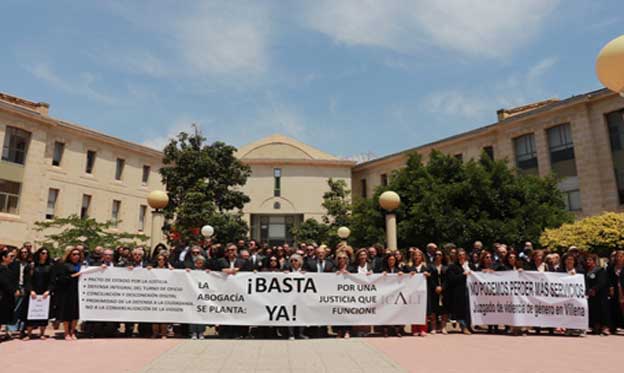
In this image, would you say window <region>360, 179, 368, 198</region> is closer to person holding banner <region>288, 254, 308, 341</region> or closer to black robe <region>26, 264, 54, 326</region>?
person holding banner <region>288, 254, 308, 341</region>

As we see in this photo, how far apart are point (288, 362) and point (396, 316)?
12.6 ft

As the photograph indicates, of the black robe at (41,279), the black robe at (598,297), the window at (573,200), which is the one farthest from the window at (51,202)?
the window at (573,200)

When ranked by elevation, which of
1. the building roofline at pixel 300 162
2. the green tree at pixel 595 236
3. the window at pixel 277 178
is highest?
the building roofline at pixel 300 162

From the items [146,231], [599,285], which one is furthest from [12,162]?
[599,285]

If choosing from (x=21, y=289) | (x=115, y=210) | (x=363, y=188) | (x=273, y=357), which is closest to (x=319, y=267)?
(x=273, y=357)

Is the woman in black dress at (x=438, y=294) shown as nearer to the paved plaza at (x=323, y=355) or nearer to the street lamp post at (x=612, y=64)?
the paved plaza at (x=323, y=355)

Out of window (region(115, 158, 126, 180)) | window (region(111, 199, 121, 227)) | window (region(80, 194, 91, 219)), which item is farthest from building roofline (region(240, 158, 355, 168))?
window (region(80, 194, 91, 219))

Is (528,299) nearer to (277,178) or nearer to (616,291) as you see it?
(616,291)

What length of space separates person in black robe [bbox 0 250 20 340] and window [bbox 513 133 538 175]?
30334mm

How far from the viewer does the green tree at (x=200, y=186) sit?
2805 cm

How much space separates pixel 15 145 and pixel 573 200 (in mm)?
36986

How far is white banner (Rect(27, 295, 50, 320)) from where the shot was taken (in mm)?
9344

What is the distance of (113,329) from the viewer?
10.1m

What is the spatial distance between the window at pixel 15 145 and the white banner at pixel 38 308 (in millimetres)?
26537
